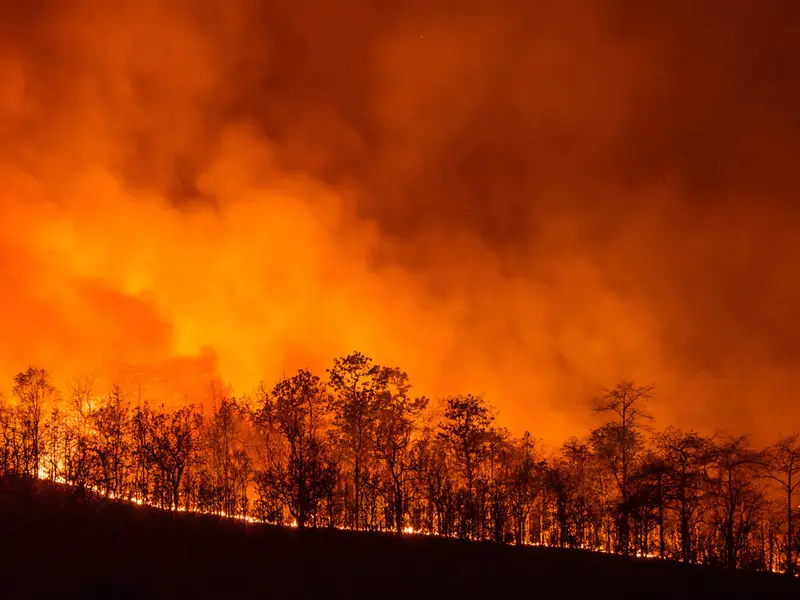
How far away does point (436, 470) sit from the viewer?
59.5 m

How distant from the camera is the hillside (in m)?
26.6

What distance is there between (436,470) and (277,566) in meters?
29.2

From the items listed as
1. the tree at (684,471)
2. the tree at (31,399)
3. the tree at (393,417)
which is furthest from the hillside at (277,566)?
the tree at (31,399)

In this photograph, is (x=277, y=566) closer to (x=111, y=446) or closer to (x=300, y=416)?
(x=300, y=416)

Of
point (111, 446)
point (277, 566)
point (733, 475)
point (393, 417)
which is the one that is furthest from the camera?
point (111, 446)

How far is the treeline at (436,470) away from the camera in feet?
170

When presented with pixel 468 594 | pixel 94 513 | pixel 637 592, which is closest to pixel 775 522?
pixel 637 592

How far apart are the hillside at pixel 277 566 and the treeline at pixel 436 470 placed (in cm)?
768

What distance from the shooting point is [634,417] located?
5553 cm

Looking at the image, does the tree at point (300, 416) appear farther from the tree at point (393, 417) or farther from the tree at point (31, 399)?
the tree at point (31, 399)

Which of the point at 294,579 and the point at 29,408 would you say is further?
the point at 29,408

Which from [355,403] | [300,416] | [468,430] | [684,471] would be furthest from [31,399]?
[684,471]

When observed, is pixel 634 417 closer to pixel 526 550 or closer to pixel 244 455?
pixel 526 550

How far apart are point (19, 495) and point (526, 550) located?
34.8 m
